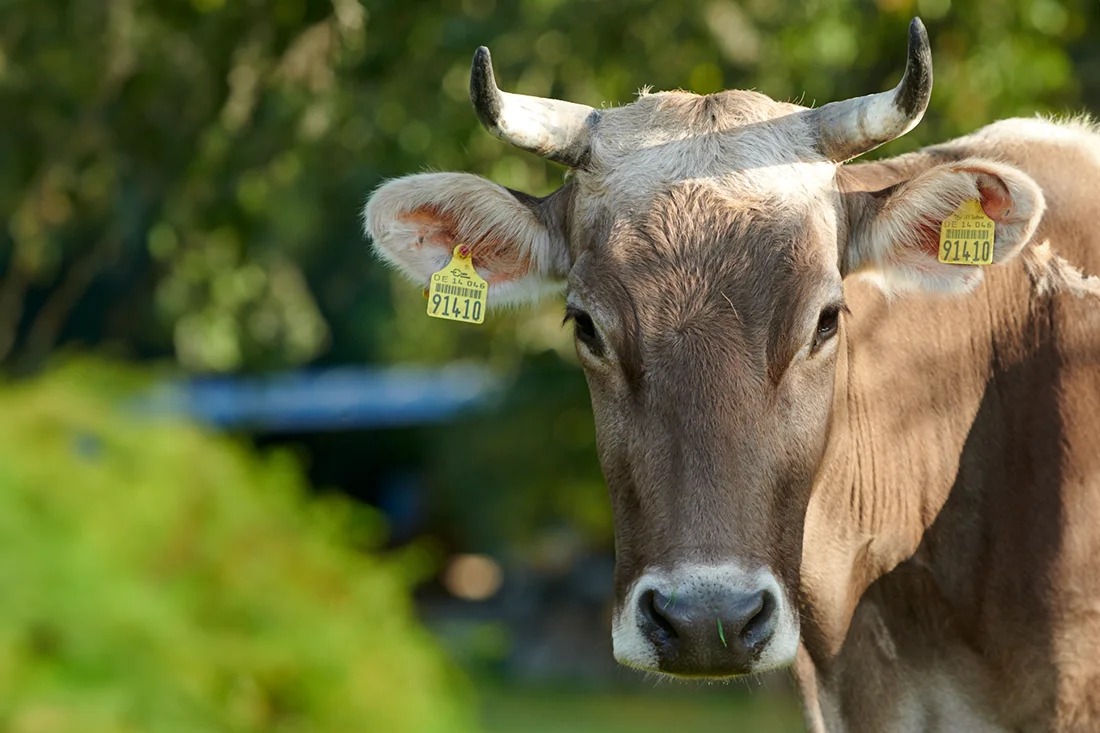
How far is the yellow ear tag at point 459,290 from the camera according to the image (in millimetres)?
4199

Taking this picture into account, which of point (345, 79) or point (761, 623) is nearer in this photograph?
point (761, 623)

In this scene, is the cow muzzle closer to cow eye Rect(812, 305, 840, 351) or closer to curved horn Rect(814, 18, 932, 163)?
cow eye Rect(812, 305, 840, 351)

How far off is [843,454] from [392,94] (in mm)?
3720

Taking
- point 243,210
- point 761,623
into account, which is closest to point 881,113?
point 761,623

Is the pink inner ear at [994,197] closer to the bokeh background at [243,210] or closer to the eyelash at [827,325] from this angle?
the eyelash at [827,325]

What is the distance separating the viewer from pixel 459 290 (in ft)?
13.9

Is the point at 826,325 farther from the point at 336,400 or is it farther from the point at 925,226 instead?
the point at 336,400

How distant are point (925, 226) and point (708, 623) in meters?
1.33

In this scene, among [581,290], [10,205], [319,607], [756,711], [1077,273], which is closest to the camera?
[581,290]

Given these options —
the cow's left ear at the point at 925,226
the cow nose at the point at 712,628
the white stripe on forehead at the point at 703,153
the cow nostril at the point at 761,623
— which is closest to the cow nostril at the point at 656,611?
the cow nose at the point at 712,628

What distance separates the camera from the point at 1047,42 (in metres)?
7.47

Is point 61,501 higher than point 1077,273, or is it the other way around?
point 1077,273

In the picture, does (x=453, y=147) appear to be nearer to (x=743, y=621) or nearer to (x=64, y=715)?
(x=64, y=715)

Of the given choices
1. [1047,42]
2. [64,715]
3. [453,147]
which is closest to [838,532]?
[64,715]
